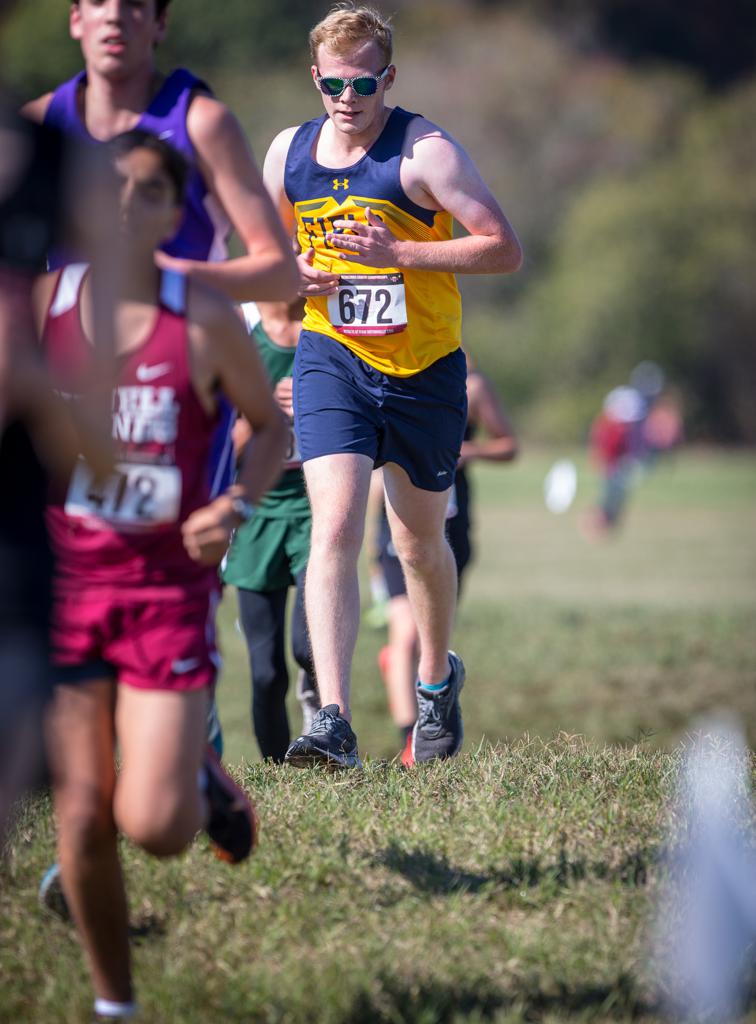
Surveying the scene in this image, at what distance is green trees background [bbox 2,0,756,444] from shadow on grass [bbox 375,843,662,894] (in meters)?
51.9

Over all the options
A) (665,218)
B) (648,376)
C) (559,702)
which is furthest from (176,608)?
(665,218)

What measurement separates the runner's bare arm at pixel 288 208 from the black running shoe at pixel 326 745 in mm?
1540

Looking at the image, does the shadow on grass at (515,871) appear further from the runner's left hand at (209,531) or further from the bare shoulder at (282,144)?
the bare shoulder at (282,144)

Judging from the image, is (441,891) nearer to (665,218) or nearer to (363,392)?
(363,392)

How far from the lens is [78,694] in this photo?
3.44 metres

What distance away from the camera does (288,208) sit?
545 cm

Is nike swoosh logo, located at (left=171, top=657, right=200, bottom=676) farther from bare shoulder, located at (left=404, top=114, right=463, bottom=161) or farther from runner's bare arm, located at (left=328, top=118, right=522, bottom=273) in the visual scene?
bare shoulder, located at (left=404, top=114, right=463, bottom=161)

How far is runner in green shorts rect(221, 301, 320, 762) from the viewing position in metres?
6.45

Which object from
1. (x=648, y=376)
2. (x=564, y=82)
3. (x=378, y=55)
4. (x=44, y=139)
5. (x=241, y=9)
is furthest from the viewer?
(x=241, y=9)

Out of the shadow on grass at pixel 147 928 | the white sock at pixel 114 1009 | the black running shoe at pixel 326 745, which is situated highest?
the white sock at pixel 114 1009

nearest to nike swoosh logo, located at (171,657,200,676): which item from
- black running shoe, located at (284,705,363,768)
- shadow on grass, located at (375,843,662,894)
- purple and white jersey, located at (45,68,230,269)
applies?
shadow on grass, located at (375,843,662,894)

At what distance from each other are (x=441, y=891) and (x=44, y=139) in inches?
89.0

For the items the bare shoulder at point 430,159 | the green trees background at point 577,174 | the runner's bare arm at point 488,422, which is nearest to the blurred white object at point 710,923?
the bare shoulder at point 430,159

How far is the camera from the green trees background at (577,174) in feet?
194
